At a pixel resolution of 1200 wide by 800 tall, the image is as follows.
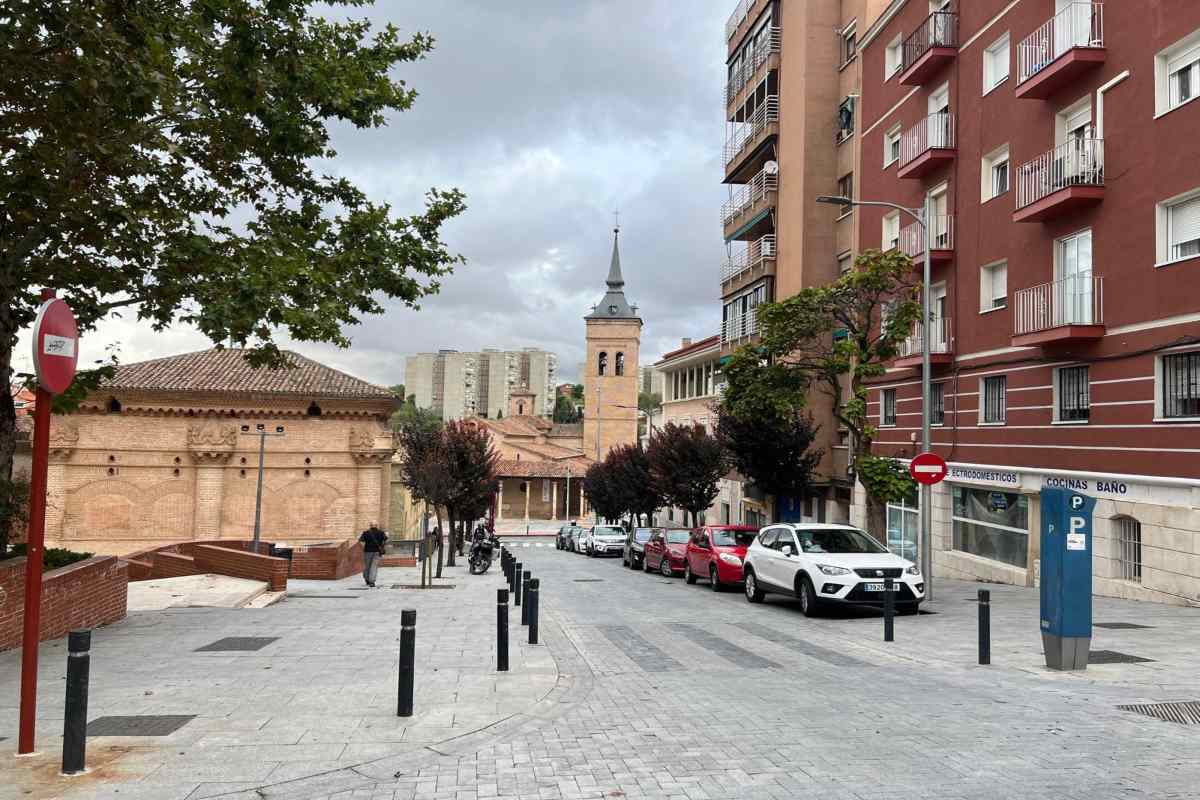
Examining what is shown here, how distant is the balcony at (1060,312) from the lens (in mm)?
18000

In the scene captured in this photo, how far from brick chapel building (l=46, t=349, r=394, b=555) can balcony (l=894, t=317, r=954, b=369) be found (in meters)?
22.9

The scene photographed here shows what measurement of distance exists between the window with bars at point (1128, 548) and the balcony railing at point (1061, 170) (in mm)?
6472

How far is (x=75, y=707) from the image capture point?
6.04 m

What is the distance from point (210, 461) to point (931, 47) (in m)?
31.6

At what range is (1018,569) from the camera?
832 inches

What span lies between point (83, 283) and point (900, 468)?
15.1 metres

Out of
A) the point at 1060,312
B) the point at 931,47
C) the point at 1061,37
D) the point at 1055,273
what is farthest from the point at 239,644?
the point at 931,47

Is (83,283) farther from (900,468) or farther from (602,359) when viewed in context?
(602,359)

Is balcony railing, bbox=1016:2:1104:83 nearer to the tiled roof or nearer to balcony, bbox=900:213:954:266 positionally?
balcony, bbox=900:213:954:266

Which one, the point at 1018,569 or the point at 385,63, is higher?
the point at 385,63

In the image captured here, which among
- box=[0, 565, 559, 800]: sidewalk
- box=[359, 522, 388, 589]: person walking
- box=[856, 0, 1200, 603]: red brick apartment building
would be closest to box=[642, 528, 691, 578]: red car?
box=[856, 0, 1200, 603]: red brick apartment building

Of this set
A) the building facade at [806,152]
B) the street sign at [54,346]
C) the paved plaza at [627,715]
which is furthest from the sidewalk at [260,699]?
the building facade at [806,152]

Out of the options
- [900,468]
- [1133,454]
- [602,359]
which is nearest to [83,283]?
[900,468]

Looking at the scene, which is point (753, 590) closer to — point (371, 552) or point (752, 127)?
point (371, 552)
